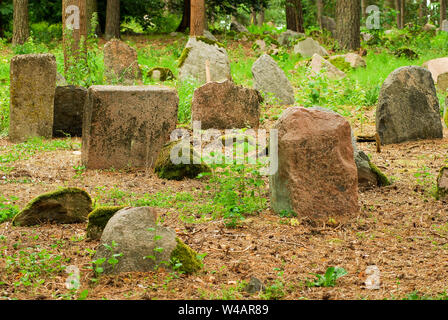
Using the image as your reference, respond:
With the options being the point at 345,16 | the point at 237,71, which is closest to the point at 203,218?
the point at 237,71

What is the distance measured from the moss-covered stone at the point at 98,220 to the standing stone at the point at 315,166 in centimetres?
166

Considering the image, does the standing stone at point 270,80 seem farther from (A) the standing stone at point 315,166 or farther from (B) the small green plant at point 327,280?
(B) the small green plant at point 327,280

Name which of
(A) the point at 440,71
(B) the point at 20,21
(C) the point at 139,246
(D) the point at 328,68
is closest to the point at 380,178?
(C) the point at 139,246

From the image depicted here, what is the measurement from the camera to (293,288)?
4.29 meters

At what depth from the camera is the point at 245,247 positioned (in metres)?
5.12

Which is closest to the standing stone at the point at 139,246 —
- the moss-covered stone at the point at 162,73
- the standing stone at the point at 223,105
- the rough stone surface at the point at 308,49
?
the standing stone at the point at 223,105

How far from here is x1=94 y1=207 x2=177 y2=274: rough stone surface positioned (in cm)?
436

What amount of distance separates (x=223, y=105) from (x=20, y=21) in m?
10.5

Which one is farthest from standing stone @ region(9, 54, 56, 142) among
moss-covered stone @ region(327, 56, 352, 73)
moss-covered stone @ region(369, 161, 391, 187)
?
moss-covered stone @ region(327, 56, 352, 73)

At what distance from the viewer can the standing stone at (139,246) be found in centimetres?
436

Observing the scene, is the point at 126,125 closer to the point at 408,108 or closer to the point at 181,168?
the point at 181,168

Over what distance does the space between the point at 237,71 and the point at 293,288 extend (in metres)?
12.7

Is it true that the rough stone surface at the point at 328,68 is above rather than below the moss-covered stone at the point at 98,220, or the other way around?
above

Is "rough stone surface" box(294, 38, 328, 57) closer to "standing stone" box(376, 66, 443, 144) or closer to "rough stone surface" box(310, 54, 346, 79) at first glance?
"rough stone surface" box(310, 54, 346, 79)
